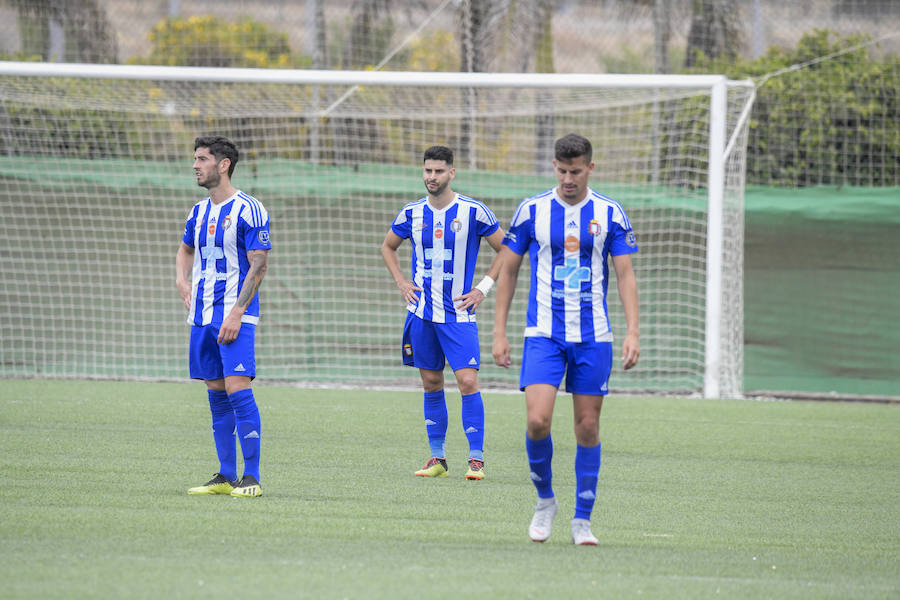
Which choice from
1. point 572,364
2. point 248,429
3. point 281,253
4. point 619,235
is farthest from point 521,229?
point 281,253

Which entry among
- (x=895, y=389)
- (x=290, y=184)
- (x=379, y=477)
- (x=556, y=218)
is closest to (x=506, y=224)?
(x=290, y=184)

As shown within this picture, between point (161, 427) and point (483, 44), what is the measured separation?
31.8ft

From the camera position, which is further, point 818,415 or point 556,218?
point 818,415

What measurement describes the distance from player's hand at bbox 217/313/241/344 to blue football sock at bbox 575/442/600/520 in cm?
202

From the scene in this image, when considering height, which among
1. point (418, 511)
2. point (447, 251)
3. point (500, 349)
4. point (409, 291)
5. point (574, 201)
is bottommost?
point (418, 511)

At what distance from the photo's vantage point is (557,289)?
5.35 m

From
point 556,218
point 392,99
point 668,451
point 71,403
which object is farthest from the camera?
point 392,99

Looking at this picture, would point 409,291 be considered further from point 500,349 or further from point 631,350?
point 631,350

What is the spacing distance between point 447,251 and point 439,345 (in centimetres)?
63

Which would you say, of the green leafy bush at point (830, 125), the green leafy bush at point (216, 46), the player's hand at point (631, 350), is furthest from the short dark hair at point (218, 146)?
the green leafy bush at point (216, 46)

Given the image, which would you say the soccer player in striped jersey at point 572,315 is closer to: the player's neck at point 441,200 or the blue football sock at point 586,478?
the blue football sock at point 586,478

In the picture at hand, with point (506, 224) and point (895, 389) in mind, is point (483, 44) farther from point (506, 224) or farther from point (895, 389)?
point (895, 389)

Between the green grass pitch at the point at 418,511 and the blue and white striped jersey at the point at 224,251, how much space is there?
1.03 meters

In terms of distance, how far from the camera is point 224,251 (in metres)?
6.41
